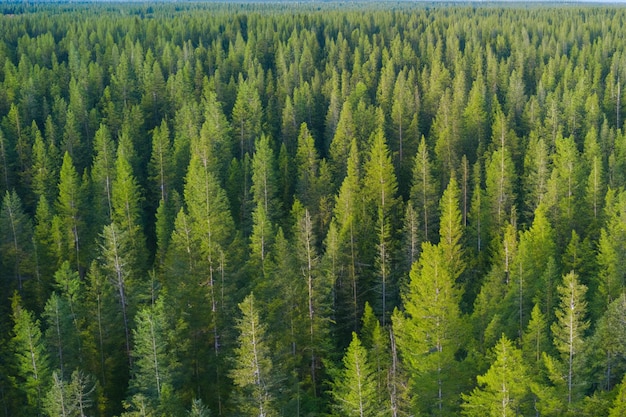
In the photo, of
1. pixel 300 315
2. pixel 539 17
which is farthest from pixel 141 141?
pixel 539 17

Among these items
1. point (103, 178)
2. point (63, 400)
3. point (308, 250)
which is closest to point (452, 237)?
point (308, 250)

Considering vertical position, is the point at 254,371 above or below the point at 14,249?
above

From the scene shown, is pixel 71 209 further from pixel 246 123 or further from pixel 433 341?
pixel 433 341

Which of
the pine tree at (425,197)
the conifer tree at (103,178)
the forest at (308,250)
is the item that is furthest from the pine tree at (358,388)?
the conifer tree at (103,178)

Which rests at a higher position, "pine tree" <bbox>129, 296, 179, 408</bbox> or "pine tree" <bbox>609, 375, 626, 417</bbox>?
"pine tree" <bbox>129, 296, 179, 408</bbox>

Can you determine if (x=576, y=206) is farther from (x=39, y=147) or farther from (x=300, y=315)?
(x=39, y=147)

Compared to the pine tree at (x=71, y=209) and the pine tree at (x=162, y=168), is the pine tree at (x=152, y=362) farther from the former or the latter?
the pine tree at (x=162, y=168)

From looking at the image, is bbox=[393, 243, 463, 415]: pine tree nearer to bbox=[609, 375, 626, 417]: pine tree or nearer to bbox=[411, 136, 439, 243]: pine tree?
A: bbox=[609, 375, 626, 417]: pine tree

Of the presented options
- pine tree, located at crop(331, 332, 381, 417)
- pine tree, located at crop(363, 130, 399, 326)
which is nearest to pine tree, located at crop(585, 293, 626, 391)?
pine tree, located at crop(331, 332, 381, 417)

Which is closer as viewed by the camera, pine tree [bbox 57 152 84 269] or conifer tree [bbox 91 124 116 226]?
pine tree [bbox 57 152 84 269]
